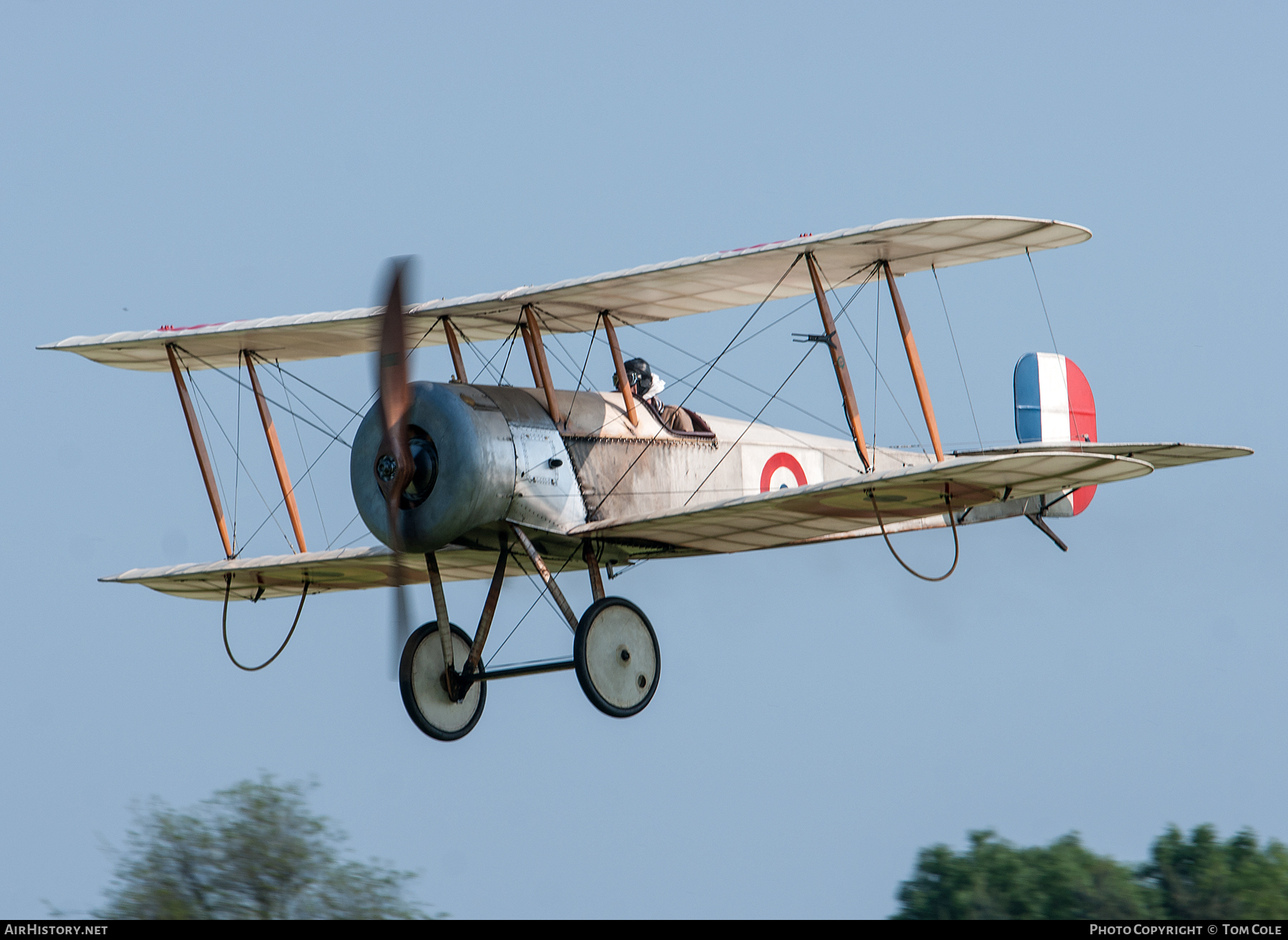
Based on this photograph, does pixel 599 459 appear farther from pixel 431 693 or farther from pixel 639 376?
pixel 431 693

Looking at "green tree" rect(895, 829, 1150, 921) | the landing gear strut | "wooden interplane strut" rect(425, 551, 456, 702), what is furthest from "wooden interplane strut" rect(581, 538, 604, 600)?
"green tree" rect(895, 829, 1150, 921)

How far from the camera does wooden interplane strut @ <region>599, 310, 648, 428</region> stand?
13.8m

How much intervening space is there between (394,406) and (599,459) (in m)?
1.79

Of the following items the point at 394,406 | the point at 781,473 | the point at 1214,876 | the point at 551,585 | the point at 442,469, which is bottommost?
the point at 1214,876

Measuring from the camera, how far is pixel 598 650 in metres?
12.8

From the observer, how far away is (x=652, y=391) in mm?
14148

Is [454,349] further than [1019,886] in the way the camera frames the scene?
No

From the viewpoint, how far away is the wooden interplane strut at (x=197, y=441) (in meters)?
15.3

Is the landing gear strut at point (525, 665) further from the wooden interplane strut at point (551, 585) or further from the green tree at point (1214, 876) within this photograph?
the green tree at point (1214, 876)

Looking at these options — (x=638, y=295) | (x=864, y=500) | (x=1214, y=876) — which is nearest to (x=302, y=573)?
(x=638, y=295)

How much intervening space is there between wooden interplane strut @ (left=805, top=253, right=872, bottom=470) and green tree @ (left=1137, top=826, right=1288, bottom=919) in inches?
331

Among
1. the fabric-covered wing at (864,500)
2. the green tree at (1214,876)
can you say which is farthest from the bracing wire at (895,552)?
the green tree at (1214,876)

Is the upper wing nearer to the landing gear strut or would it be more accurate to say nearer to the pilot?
the pilot
